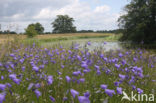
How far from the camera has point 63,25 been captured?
63969 mm

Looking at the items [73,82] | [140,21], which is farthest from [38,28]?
[73,82]

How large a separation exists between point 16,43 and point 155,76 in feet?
18.7

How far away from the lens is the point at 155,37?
2000 cm

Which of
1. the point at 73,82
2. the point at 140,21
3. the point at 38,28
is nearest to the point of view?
the point at 73,82

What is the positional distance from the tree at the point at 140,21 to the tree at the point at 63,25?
140ft

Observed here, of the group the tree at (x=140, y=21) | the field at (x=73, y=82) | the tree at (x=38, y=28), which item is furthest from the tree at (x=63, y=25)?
the field at (x=73, y=82)

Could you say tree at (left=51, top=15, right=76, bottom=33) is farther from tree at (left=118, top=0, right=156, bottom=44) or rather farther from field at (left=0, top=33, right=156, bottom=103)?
field at (left=0, top=33, right=156, bottom=103)

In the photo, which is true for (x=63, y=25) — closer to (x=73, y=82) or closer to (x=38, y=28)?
(x=38, y=28)

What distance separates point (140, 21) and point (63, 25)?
1857 inches

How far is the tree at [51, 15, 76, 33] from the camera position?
207 feet

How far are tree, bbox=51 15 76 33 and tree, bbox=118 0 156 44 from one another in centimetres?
4260

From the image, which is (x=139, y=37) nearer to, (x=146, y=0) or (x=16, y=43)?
(x=146, y=0)

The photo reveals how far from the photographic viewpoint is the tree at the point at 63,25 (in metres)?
63.0

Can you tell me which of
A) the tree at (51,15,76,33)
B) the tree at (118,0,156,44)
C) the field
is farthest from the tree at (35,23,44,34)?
the field
